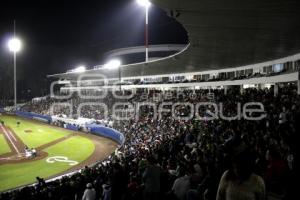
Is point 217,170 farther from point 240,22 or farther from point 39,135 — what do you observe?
point 39,135

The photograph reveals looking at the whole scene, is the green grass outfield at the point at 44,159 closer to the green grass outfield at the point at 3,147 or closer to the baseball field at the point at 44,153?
the baseball field at the point at 44,153

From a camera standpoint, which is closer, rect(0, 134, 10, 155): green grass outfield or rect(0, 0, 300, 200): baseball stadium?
rect(0, 0, 300, 200): baseball stadium

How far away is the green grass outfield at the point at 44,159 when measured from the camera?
73.6ft

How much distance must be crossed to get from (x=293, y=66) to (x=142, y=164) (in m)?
14.7

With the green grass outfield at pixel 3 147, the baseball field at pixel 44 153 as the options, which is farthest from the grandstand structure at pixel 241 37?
the green grass outfield at pixel 3 147

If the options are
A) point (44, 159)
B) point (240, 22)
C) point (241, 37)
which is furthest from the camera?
point (44, 159)

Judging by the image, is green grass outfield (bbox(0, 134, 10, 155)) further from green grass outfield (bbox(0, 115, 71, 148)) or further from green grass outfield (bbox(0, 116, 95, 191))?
green grass outfield (bbox(0, 115, 71, 148))

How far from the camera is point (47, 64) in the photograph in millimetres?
101688

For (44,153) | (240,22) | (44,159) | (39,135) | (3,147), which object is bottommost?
(44,159)

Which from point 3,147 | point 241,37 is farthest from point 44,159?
point 241,37

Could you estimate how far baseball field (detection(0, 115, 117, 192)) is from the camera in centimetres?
2344

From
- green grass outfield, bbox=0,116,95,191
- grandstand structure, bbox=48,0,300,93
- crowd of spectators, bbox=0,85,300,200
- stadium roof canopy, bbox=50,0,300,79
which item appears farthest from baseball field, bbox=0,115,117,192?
stadium roof canopy, bbox=50,0,300,79

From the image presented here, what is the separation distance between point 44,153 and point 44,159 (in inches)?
109

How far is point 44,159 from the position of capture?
28.4m
